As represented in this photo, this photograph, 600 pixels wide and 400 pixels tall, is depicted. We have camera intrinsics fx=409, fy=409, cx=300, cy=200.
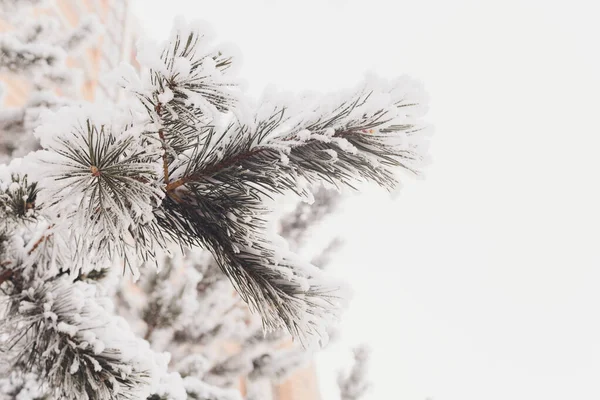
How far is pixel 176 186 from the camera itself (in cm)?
85

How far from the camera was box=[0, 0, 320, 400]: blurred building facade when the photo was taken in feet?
24.0

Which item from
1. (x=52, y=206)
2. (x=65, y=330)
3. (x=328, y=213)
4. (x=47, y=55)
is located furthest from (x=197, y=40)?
(x=328, y=213)

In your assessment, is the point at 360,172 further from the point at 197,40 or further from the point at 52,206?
the point at 52,206

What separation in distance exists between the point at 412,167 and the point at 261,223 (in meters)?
0.34

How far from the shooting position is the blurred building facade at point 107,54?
24.0ft

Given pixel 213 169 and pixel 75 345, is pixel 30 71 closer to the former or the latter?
pixel 75 345

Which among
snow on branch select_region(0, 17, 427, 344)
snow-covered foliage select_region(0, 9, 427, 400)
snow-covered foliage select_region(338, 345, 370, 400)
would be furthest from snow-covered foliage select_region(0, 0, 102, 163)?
snow-covered foliage select_region(338, 345, 370, 400)

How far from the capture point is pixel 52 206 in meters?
0.72

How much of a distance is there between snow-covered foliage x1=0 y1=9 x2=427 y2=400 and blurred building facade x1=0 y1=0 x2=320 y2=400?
5.67m

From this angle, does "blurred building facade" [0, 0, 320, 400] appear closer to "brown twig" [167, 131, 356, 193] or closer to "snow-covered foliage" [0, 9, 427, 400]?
"snow-covered foliage" [0, 9, 427, 400]

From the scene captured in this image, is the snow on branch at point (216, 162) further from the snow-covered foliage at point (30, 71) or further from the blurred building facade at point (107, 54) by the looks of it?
the blurred building facade at point (107, 54)

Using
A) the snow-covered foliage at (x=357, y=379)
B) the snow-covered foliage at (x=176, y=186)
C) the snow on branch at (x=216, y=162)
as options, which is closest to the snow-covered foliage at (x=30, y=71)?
the snow-covered foliage at (x=176, y=186)

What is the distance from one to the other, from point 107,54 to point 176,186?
35.6 feet

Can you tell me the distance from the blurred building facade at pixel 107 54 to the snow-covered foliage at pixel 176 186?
18.6 ft
